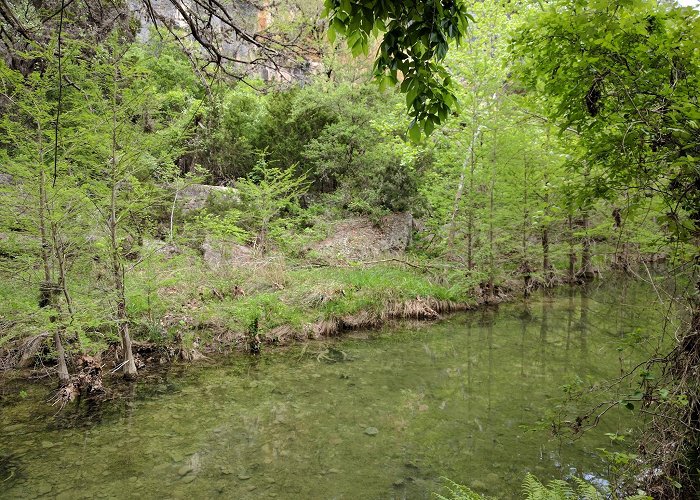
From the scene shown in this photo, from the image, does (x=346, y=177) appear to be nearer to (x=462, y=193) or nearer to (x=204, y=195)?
(x=462, y=193)

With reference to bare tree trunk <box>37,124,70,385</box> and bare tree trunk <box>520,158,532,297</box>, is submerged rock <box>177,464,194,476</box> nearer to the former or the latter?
bare tree trunk <box>37,124,70,385</box>

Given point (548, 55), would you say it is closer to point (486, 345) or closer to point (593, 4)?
point (593, 4)

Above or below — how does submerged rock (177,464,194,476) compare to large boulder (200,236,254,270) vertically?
below

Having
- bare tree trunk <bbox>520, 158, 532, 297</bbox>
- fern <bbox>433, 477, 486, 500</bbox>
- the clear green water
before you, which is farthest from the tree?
bare tree trunk <bbox>520, 158, 532, 297</bbox>

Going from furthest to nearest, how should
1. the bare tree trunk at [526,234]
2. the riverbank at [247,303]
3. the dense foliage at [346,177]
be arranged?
the bare tree trunk at [526,234], the riverbank at [247,303], the dense foliage at [346,177]

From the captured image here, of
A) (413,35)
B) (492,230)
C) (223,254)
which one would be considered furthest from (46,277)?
(492,230)

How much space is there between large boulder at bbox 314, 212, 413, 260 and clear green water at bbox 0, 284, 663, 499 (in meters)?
5.41

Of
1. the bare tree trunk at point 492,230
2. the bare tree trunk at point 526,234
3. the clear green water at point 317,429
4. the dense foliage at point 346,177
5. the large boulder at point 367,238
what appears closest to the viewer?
the dense foliage at point 346,177

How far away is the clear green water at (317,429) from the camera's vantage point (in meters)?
4.40

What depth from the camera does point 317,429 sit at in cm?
555

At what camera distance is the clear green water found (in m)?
4.40

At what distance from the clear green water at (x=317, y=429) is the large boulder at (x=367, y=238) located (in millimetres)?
5411

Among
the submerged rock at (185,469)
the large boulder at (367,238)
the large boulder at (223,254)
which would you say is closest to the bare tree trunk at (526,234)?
the large boulder at (367,238)

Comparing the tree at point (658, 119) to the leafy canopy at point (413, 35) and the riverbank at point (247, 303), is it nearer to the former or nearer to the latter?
the leafy canopy at point (413, 35)
